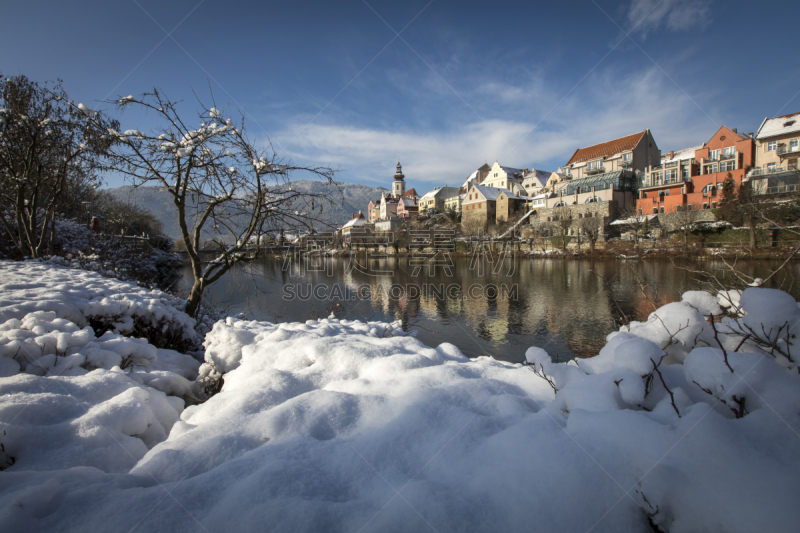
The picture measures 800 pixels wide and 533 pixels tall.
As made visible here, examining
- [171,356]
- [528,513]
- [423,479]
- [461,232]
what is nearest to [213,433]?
[423,479]

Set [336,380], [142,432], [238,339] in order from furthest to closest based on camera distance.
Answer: [238,339], [336,380], [142,432]

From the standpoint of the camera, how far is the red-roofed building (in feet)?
140

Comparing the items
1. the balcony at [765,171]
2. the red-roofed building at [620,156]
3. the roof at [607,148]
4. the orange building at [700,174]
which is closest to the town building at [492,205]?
the red-roofed building at [620,156]

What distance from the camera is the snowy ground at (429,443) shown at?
117cm

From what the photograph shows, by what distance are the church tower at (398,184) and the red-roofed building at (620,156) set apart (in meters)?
45.2

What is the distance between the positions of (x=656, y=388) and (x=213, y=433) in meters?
2.44

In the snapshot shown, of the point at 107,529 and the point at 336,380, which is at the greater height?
the point at 107,529

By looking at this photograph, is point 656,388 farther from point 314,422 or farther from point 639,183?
point 639,183

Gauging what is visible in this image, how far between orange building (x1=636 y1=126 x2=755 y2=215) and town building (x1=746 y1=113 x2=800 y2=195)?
2.93 feet

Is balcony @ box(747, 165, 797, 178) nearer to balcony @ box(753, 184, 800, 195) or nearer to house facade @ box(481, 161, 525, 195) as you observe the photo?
balcony @ box(753, 184, 800, 195)

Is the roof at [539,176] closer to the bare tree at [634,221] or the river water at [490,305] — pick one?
the bare tree at [634,221]

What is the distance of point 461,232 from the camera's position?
2078 inches

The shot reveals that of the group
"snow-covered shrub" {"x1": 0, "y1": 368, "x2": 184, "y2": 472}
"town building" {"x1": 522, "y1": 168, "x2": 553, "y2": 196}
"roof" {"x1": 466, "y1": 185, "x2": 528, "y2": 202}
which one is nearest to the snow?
"snow-covered shrub" {"x1": 0, "y1": 368, "x2": 184, "y2": 472}

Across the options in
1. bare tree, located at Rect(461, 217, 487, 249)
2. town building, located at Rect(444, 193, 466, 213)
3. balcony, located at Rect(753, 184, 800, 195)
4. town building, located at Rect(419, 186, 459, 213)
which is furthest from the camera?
town building, located at Rect(419, 186, 459, 213)
